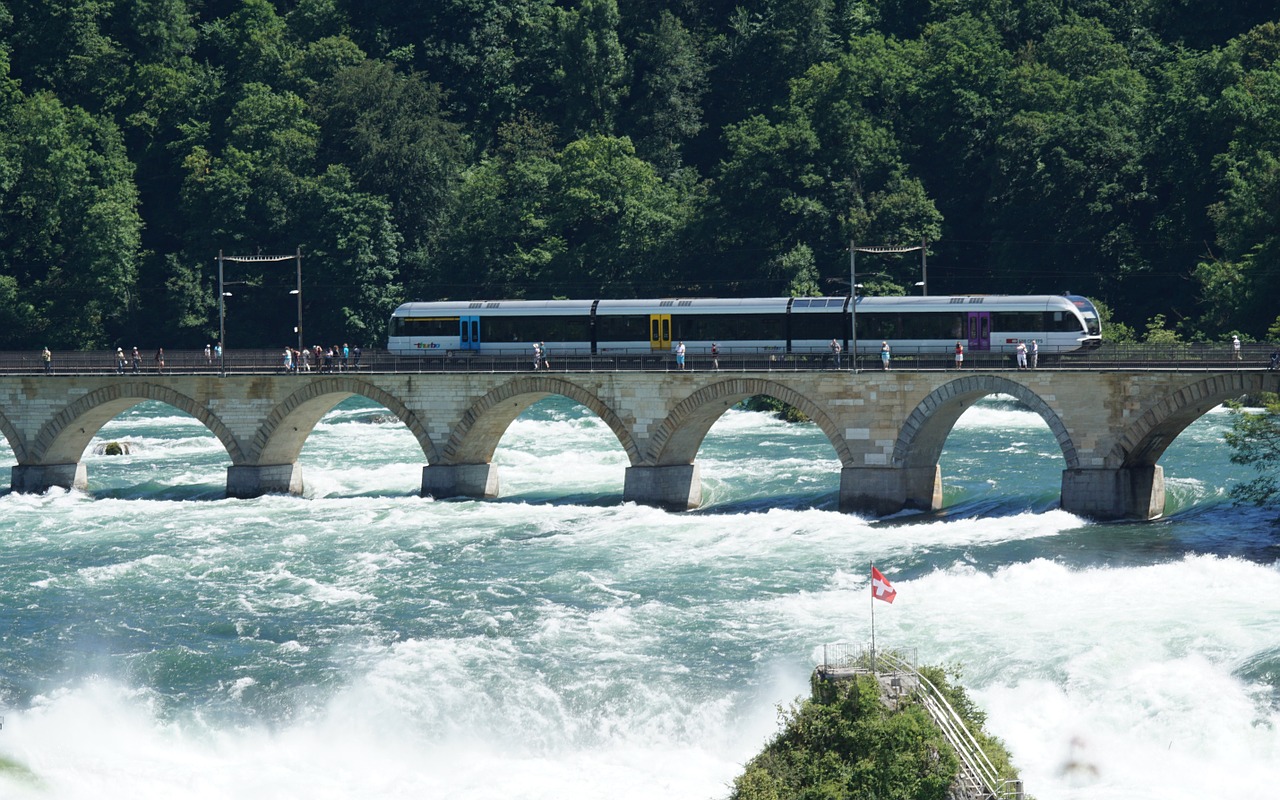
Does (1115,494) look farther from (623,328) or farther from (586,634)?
(623,328)

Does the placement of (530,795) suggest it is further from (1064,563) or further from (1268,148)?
(1268,148)

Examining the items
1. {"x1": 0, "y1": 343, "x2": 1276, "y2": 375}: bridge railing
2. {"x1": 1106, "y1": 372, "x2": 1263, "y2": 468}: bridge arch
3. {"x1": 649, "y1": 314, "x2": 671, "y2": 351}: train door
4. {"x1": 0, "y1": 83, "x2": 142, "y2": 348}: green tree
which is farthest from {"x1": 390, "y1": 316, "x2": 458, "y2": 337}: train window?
{"x1": 0, "y1": 83, "x2": 142, "y2": 348}: green tree

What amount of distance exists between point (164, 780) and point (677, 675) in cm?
1116

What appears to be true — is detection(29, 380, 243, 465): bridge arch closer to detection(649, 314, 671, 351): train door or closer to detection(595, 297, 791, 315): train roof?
detection(595, 297, 791, 315): train roof

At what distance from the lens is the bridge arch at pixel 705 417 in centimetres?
5988

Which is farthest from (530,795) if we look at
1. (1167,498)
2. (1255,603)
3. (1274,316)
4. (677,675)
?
(1274,316)

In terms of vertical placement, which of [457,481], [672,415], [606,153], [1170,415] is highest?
[606,153]

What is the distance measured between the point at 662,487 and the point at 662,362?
195 inches

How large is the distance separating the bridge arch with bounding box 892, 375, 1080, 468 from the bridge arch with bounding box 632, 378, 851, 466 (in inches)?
79.1

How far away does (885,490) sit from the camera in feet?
193

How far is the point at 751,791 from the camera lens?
30.8 m

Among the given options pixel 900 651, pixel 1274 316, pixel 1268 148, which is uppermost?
pixel 1268 148

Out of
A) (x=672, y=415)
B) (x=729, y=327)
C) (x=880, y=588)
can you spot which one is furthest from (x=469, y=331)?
(x=880, y=588)

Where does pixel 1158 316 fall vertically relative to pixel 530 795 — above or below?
above
